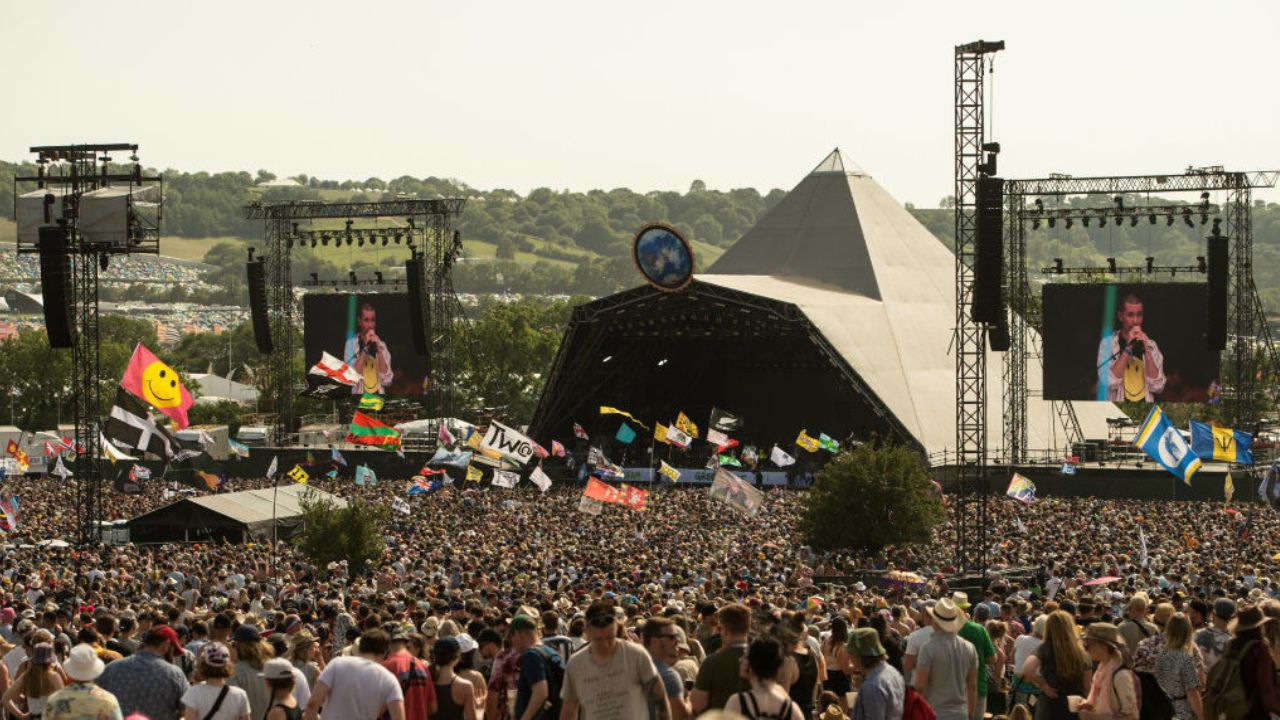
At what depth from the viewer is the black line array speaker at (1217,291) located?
4941 centimetres

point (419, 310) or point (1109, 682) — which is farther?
point (419, 310)

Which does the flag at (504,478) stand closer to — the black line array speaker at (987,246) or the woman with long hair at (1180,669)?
the black line array speaker at (987,246)

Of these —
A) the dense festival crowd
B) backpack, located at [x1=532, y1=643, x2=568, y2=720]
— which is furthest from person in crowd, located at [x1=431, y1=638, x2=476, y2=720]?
backpack, located at [x1=532, y1=643, x2=568, y2=720]

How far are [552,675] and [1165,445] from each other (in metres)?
23.8

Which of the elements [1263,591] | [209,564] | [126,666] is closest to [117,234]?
[209,564]

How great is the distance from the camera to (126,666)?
35.2ft

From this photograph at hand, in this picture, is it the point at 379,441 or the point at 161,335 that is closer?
the point at 379,441

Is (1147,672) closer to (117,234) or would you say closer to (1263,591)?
(1263,591)

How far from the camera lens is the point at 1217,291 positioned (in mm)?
50094

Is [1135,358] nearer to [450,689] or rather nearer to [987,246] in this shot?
[987,246]

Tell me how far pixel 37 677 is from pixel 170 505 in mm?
27504

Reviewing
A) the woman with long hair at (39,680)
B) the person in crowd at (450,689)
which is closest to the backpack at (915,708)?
the person in crowd at (450,689)

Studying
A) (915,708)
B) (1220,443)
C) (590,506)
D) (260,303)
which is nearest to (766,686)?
(915,708)

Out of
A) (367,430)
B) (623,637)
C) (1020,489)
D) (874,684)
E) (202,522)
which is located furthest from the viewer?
(367,430)
